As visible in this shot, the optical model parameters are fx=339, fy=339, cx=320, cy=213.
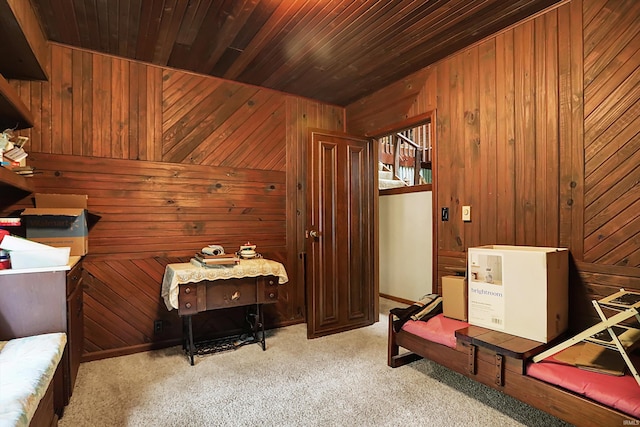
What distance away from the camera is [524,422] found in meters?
1.89

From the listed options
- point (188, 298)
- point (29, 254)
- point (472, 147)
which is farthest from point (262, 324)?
point (472, 147)

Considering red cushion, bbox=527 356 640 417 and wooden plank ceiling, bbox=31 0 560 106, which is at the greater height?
wooden plank ceiling, bbox=31 0 560 106

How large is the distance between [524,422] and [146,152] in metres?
3.36

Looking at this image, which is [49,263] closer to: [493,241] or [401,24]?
[401,24]

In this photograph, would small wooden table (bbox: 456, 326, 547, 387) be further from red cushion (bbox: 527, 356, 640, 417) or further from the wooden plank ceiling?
the wooden plank ceiling

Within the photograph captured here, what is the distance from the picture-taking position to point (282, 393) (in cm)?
222

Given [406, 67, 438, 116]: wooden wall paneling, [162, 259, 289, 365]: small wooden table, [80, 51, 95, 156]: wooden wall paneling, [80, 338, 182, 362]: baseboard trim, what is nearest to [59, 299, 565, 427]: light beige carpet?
[80, 338, 182, 362]: baseboard trim

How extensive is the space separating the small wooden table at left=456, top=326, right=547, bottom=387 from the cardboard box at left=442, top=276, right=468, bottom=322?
0.82 feet

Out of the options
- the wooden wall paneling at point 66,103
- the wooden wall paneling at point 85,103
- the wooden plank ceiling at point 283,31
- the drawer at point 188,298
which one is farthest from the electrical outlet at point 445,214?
the wooden wall paneling at point 66,103

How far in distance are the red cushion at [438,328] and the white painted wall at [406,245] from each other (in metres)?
1.61

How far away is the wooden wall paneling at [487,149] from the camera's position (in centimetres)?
258

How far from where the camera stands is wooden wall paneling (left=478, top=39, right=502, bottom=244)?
258 cm

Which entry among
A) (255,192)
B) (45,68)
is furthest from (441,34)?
(45,68)

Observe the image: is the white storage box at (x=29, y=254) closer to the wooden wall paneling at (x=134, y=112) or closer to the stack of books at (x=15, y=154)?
the stack of books at (x=15, y=154)
